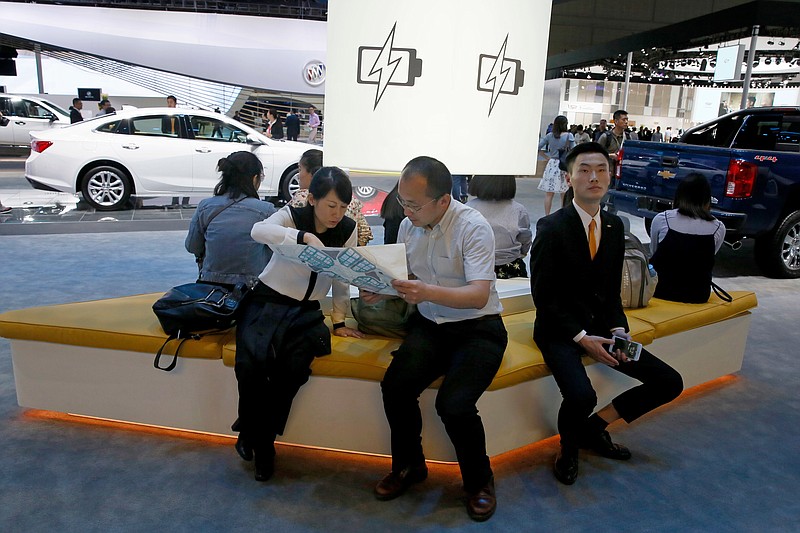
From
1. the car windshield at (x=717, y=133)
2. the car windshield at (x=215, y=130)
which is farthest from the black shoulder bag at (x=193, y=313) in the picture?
the car windshield at (x=717, y=133)

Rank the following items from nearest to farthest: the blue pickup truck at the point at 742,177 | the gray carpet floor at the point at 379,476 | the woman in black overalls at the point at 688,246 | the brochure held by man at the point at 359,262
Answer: the brochure held by man at the point at 359,262
the gray carpet floor at the point at 379,476
the woman in black overalls at the point at 688,246
the blue pickup truck at the point at 742,177

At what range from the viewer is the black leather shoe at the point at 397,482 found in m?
2.59

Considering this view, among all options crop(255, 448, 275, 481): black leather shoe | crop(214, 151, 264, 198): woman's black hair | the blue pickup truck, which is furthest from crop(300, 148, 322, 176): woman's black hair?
the blue pickup truck

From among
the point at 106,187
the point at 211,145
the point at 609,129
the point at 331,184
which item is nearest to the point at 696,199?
the point at 331,184

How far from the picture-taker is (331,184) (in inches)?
105

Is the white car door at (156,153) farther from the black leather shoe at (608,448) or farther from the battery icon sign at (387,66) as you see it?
the black leather shoe at (608,448)

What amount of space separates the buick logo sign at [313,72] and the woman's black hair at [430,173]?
15.7m

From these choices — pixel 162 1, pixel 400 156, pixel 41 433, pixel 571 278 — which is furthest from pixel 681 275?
pixel 162 1

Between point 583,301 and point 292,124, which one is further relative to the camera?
point 292,124

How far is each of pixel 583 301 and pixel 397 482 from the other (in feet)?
3.71

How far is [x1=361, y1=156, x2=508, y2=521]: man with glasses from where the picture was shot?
8.17ft

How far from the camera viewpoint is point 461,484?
2.74m

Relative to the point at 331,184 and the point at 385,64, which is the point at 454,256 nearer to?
the point at 331,184

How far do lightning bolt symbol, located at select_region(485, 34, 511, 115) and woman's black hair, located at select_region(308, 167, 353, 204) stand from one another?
3.78ft
